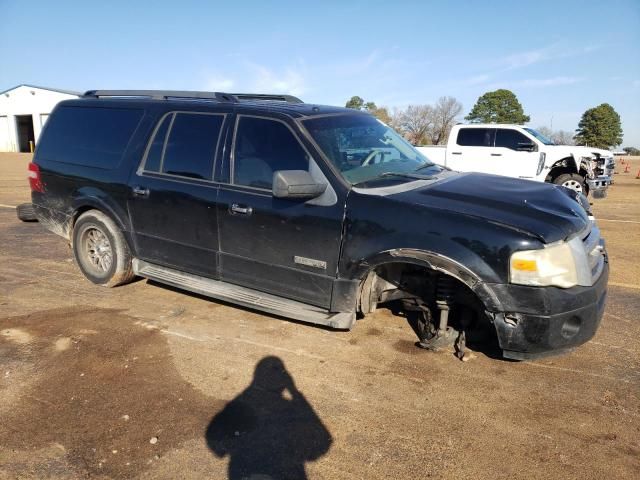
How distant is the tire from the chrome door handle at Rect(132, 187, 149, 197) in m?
0.55

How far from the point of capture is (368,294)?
3.76 m

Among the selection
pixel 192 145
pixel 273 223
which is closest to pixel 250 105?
pixel 192 145

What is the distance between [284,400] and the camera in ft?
10.4

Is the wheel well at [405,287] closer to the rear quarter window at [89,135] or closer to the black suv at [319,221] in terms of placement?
the black suv at [319,221]

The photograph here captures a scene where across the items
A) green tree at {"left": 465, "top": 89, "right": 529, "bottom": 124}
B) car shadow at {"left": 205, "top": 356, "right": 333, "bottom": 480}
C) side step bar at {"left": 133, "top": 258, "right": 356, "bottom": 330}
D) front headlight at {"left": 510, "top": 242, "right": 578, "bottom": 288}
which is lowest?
car shadow at {"left": 205, "top": 356, "right": 333, "bottom": 480}

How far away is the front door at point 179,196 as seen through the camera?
4199 mm

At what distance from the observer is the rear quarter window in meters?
4.83

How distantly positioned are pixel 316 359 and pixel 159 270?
1913 mm

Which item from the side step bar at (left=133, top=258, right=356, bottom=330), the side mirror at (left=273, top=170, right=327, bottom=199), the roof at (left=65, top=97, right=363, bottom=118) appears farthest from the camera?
the roof at (left=65, top=97, right=363, bottom=118)

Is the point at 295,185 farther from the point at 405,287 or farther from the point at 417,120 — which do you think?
the point at 417,120

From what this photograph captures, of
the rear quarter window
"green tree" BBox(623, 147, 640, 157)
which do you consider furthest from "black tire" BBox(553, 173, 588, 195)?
"green tree" BBox(623, 147, 640, 157)

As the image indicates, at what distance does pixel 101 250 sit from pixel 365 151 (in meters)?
3.13

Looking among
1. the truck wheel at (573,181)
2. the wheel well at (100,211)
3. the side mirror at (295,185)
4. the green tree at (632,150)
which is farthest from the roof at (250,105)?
the green tree at (632,150)

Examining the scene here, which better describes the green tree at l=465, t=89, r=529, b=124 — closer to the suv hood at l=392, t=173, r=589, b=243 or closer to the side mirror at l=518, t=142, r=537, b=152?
the side mirror at l=518, t=142, r=537, b=152
